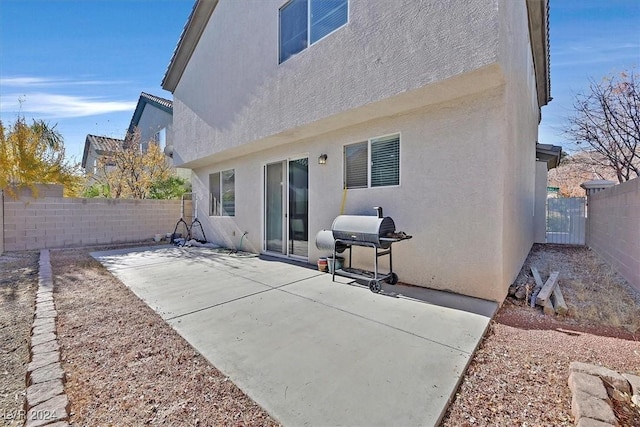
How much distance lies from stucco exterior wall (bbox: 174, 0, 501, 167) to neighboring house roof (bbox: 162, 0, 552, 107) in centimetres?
61

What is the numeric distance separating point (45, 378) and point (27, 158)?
394 inches

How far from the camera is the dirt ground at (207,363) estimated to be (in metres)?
2.07

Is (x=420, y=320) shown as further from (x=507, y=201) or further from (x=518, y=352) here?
(x=507, y=201)

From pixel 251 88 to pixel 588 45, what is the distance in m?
12.8

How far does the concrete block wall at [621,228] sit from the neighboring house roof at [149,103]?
18.9 m

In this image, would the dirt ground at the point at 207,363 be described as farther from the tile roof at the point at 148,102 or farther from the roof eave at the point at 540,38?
the tile roof at the point at 148,102

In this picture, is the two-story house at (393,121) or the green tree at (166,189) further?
the green tree at (166,189)

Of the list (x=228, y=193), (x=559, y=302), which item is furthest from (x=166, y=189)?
(x=559, y=302)

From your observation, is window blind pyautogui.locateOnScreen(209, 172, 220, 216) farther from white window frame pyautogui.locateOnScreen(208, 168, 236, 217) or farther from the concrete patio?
the concrete patio

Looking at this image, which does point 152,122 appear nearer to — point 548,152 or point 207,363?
point 207,363

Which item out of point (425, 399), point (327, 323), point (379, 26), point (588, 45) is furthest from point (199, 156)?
point (588, 45)

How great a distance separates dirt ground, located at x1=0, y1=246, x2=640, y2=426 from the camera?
2.07 metres

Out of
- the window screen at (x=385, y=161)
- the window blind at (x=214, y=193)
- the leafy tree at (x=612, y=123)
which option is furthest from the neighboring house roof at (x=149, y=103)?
the leafy tree at (x=612, y=123)

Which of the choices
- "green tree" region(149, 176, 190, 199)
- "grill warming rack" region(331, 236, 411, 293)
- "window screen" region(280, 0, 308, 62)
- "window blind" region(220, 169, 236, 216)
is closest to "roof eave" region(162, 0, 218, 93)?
"window screen" region(280, 0, 308, 62)
